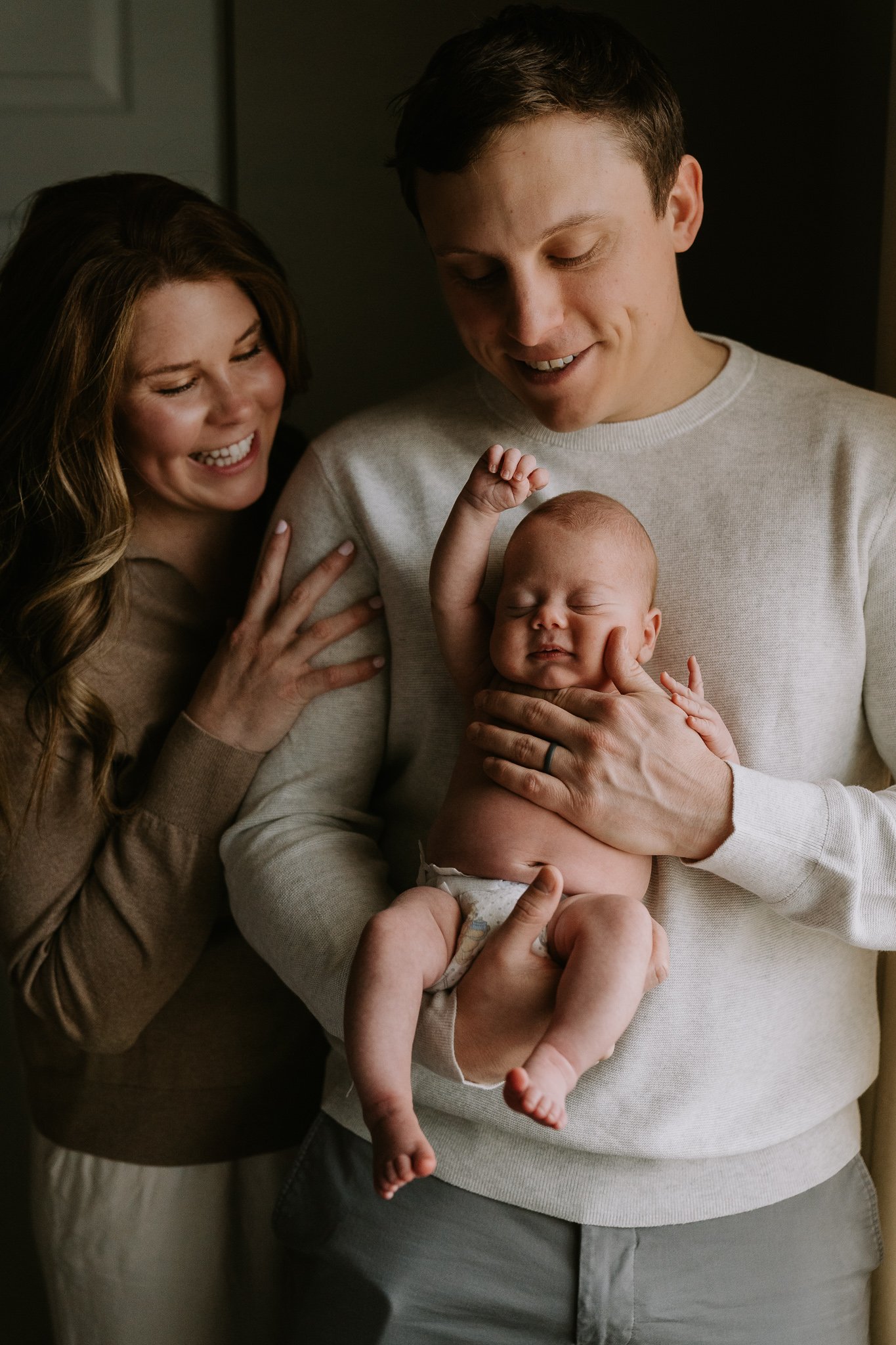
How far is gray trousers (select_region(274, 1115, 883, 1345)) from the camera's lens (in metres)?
1.34

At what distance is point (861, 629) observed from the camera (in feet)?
→ 4.37

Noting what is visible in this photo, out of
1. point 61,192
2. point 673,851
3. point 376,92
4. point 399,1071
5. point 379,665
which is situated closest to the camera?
point 399,1071

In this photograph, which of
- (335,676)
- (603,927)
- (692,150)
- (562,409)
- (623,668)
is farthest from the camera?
(692,150)

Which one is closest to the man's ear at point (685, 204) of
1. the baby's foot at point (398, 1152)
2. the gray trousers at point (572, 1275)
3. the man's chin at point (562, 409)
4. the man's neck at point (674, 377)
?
the man's neck at point (674, 377)

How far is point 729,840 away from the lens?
123 cm

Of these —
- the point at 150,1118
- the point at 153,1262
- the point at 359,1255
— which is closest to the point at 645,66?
the point at 359,1255

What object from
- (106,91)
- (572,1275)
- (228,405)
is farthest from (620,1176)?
(106,91)

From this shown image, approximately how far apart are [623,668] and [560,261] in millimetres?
443

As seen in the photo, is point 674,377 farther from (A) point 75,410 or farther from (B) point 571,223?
(A) point 75,410

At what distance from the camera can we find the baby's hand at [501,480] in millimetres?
1303

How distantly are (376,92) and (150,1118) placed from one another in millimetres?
1871

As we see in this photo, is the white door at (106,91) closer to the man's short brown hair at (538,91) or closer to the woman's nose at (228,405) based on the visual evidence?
the woman's nose at (228,405)

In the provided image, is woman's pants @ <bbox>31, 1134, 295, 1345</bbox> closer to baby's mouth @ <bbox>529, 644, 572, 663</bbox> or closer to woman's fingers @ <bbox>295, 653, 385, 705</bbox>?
woman's fingers @ <bbox>295, 653, 385, 705</bbox>

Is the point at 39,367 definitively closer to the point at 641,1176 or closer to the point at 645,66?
the point at 645,66
